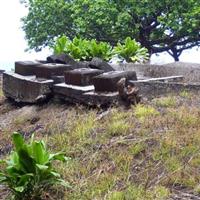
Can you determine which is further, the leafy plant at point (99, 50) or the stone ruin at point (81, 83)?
the leafy plant at point (99, 50)

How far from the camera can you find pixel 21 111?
20.6ft

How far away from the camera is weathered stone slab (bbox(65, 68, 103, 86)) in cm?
602

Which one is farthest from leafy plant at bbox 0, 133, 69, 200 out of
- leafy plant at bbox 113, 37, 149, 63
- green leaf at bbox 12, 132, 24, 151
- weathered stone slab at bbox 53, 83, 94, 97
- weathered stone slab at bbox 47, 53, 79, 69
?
leafy plant at bbox 113, 37, 149, 63

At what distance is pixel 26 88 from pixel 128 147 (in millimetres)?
2954

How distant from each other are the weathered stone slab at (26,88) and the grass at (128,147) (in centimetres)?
71

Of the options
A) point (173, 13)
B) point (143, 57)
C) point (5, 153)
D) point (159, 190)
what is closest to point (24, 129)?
point (5, 153)

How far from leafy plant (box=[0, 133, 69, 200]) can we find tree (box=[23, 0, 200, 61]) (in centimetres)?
1272

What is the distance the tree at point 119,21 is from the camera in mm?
15906

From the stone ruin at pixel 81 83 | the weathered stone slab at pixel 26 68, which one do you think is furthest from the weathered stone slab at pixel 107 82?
the weathered stone slab at pixel 26 68

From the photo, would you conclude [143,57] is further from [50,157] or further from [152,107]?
[50,157]

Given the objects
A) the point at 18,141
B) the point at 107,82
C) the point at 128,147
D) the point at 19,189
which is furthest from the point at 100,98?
the point at 19,189

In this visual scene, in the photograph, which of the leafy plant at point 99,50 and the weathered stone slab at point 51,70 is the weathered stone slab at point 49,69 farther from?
the leafy plant at point 99,50

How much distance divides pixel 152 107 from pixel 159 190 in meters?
2.10

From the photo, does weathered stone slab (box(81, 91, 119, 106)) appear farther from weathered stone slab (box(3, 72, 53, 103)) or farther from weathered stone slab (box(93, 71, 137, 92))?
weathered stone slab (box(3, 72, 53, 103))
